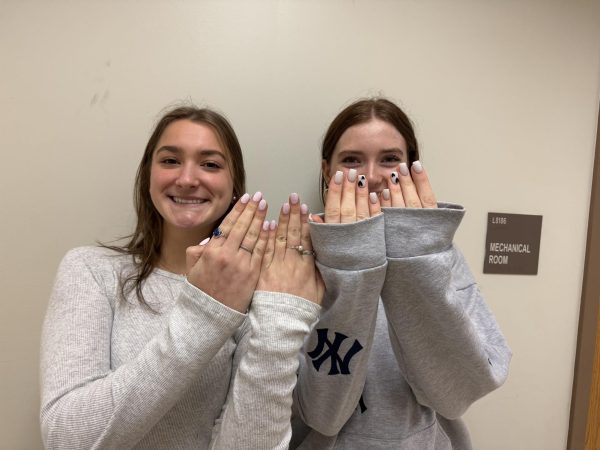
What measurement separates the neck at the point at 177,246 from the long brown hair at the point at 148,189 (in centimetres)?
2

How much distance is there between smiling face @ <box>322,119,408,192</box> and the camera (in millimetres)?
860

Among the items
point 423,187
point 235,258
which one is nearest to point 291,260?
point 235,258

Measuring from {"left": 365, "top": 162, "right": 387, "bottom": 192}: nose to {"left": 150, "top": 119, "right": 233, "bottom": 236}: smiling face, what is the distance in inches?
12.3

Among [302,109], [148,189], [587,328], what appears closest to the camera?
[148,189]

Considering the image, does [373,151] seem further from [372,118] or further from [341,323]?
[341,323]

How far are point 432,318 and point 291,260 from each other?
261 millimetres

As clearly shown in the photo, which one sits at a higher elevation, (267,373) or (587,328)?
(267,373)

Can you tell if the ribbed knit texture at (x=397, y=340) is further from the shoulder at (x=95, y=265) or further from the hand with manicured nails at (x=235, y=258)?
the shoulder at (x=95, y=265)

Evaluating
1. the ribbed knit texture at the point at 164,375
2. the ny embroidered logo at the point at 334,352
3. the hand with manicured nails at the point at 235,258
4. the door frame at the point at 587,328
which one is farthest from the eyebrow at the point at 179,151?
the door frame at the point at 587,328

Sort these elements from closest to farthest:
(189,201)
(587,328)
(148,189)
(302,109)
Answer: (189,201) → (148,189) → (302,109) → (587,328)

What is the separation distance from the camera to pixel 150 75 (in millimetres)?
1049

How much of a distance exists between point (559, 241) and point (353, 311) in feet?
3.03

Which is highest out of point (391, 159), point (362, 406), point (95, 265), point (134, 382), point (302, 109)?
point (302, 109)

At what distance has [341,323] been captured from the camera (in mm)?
664
